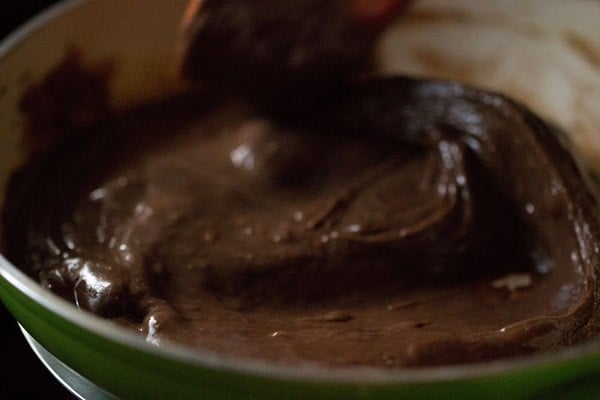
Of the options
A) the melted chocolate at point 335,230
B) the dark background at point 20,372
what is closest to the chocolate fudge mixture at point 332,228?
the melted chocolate at point 335,230

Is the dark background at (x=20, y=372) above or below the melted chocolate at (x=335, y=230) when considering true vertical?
below

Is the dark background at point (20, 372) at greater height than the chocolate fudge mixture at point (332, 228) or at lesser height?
lesser

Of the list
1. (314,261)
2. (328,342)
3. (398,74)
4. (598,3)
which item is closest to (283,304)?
(314,261)

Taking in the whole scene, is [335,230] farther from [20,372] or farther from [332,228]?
[20,372]

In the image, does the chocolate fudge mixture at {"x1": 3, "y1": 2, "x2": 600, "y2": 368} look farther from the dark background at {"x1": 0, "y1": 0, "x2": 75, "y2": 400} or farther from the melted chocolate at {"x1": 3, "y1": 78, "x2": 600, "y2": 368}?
the dark background at {"x1": 0, "y1": 0, "x2": 75, "y2": 400}

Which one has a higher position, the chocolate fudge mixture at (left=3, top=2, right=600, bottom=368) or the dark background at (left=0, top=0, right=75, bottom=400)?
the chocolate fudge mixture at (left=3, top=2, right=600, bottom=368)

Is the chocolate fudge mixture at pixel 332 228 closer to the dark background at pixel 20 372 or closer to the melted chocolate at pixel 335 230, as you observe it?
the melted chocolate at pixel 335 230

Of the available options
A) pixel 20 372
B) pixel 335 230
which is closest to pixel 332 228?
pixel 335 230

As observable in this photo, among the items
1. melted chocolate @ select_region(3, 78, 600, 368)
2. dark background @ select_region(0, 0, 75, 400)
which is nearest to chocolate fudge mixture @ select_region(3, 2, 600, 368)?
melted chocolate @ select_region(3, 78, 600, 368)
